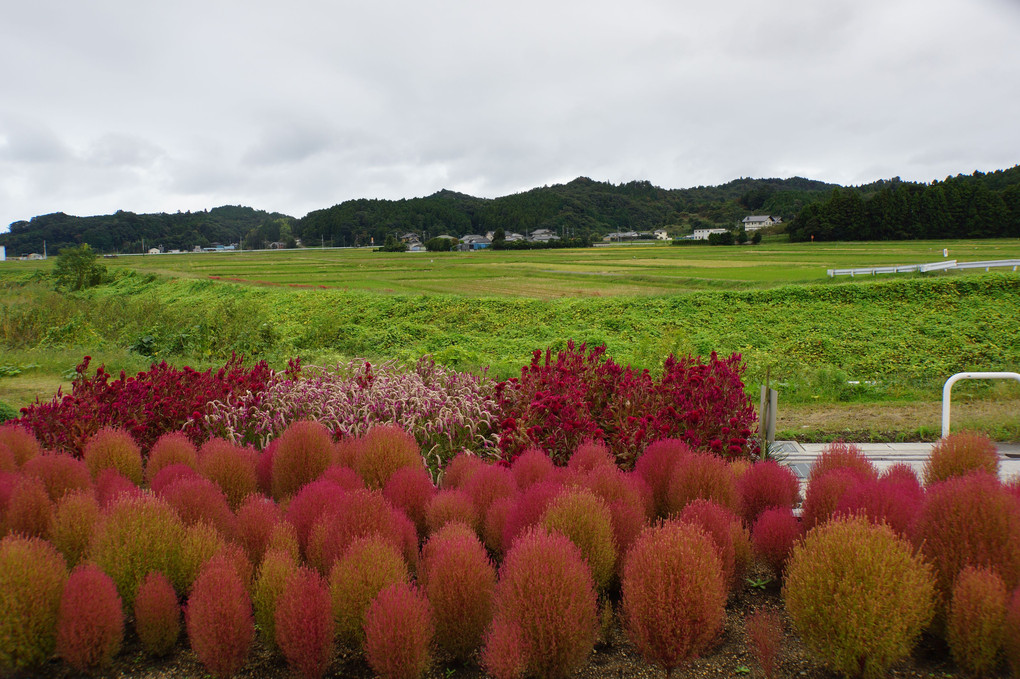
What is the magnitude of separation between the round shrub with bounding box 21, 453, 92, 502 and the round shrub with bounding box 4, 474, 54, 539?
0.32 m

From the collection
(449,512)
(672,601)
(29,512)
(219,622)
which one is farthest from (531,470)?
(29,512)

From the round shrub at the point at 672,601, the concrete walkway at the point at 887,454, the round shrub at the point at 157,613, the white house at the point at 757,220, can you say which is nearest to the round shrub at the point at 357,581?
the round shrub at the point at 157,613

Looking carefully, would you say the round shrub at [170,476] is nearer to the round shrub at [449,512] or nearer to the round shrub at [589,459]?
Answer: the round shrub at [449,512]

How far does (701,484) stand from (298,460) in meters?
2.15

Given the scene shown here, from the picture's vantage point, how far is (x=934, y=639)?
2.43 m

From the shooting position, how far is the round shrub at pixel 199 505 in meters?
2.85

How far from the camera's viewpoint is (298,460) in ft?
12.1

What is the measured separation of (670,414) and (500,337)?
439 inches

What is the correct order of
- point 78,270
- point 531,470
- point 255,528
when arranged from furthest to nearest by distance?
1. point 78,270
2. point 531,470
3. point 255,528

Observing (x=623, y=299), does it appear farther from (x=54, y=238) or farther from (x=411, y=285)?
(x=54, y=238)

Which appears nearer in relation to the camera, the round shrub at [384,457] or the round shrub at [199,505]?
the round shrub at [199,505]

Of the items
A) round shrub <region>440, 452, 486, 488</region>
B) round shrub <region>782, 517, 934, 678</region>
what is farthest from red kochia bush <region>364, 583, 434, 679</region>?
A: round shrub <region>440, 452, 486, 488</region>

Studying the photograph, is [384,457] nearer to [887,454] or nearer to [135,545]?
[135,545]

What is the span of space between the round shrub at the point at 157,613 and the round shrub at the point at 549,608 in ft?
3.94
